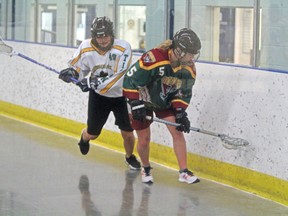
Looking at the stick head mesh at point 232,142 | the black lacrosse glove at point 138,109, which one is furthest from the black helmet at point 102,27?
the stick head mesh at point 232,142

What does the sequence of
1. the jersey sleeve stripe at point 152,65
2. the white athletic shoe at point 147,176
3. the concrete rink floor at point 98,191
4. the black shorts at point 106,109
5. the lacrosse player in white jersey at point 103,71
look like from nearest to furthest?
the concrete rink floor at point 98,191, the jersey sleeve stripe at point 152,65, the white athletic shoe at point 147,176, the lacrosse player in white jersey at point 103,71, the black shorts at point 106,109

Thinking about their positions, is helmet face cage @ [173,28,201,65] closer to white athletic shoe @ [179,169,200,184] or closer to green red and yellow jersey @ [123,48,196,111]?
green red and yellow jersey @ [123,48,196,111]

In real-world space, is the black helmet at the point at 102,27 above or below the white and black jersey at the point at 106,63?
above

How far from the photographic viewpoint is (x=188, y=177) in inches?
271

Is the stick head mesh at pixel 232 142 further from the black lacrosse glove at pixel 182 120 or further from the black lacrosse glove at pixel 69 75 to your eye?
the black lacrosse glove at pixel 69 75

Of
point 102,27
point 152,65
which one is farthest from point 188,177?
point 102,27

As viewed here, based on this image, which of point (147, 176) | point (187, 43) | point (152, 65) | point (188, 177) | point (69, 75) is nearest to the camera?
point (187, 43)

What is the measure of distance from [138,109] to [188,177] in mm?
674

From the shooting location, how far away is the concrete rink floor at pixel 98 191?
604cm

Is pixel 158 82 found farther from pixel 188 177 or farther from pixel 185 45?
pixel 188 177

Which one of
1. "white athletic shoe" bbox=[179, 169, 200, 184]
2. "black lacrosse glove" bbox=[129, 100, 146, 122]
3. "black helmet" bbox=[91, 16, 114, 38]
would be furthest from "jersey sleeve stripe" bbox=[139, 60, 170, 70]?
"white athletic shoe" bbox=[179, 169, 200, 184]

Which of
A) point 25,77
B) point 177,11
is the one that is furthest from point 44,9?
point 177,11

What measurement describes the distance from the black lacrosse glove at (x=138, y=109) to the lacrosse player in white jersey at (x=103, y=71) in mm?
582

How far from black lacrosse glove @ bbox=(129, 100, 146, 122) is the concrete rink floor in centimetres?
54
